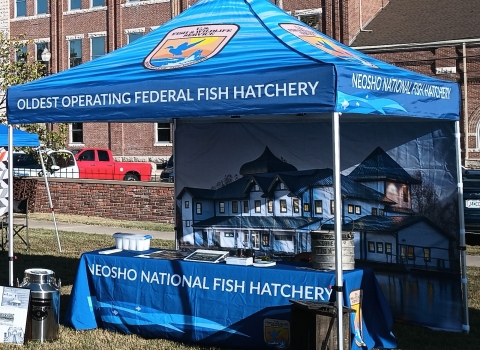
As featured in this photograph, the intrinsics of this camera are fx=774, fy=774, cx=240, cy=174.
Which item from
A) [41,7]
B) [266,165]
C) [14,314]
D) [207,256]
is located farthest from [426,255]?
[41,7]

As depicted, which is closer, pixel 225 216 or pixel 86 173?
pixel 225 216

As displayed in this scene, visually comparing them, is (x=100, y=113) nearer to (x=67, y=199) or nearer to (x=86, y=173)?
(x=67, y=199)

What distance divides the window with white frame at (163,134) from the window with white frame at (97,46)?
17.7 ft

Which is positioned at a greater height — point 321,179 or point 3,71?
point 3,71

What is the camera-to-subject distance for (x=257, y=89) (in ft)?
20.8

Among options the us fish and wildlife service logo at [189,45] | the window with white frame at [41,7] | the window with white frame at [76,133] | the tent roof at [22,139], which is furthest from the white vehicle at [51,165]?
the us fish and wildlife service logo at [189,45]

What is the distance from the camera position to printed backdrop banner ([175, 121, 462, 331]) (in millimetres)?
8062

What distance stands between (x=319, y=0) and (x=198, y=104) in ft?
93.7

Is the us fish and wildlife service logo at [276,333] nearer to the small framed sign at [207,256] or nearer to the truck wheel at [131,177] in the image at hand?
the small framed sign at [207,256]

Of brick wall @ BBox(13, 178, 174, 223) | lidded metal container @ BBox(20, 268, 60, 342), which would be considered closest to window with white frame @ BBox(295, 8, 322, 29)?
brick wall @ BBox(13, 178, 174, 223)

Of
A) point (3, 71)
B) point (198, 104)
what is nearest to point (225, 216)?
point (198, 104)

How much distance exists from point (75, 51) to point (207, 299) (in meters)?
34.9

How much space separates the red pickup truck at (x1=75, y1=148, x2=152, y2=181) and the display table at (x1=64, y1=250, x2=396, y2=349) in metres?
22.6

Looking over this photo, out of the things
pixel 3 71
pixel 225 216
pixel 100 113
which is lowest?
pixel 225 216
